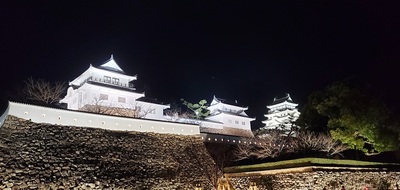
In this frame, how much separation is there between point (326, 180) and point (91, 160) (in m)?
10.4

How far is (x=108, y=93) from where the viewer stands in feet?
85.4

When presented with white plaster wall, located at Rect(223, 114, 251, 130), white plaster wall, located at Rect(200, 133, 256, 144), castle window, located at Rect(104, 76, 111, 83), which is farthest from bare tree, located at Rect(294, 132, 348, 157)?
castle window, located at Rect(104, 76, 111, 83)

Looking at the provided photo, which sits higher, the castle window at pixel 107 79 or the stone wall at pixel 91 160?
the castle window at pixel 107 79

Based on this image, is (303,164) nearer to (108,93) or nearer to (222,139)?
(222,139)

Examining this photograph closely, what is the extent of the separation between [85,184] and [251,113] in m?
39.5

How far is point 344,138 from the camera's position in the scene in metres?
17.8

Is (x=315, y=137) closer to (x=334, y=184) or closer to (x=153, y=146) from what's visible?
(x=334, y=184)

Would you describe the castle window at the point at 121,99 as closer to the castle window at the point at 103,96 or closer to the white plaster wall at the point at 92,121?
the castle window at the point at 103,96

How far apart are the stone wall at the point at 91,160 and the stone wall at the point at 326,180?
2.78 m

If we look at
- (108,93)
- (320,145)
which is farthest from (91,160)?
(108,93)

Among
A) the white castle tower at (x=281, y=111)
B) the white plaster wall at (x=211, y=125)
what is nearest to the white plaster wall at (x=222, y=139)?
the white plaster wall at (x=211, y=125)

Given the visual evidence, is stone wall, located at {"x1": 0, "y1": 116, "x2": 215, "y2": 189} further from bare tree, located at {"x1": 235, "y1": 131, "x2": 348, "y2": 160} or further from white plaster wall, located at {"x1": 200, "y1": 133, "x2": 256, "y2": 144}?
bare tree, located at {"x1": 235, "y1": 131, "x2": 348, "y2": 160}

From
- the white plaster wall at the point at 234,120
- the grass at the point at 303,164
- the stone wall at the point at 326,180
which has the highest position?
the white plaster wall at the point at 234,120

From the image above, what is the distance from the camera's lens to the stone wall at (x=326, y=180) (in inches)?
549
